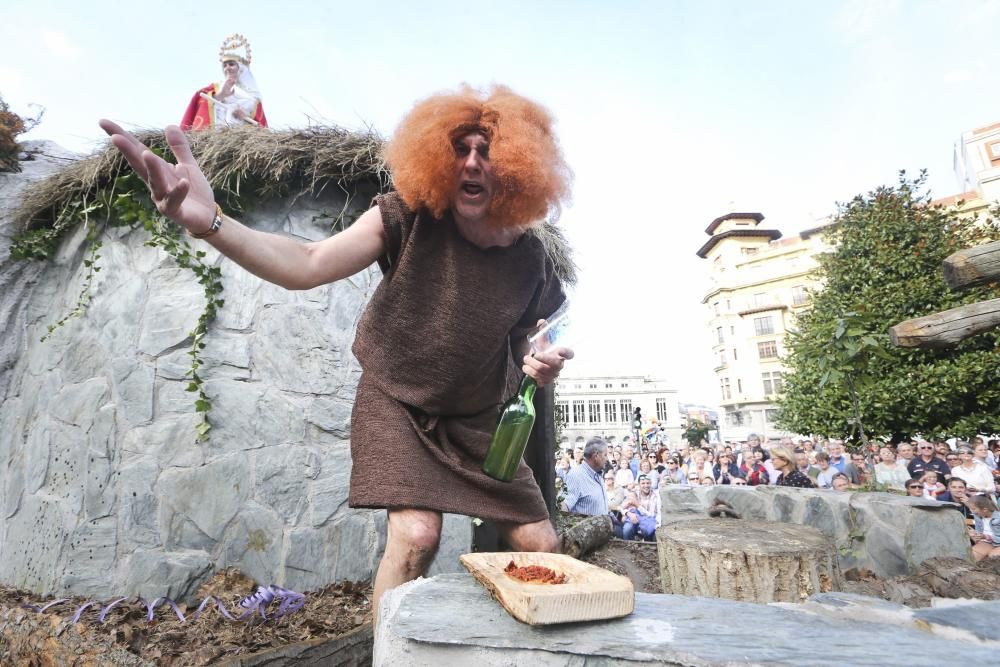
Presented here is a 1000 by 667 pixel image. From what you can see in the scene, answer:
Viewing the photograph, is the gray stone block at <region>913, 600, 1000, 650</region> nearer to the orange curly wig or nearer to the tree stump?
the orange curly wig

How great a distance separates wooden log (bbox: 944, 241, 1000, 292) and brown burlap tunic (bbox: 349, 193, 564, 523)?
2.47 meters

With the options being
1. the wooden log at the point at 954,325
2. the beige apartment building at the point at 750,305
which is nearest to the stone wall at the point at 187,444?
the wooden log at the point at 954,325

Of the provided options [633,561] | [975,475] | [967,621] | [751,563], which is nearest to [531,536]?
[967,621]

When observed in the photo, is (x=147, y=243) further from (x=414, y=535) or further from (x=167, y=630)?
(x=414, y=535)

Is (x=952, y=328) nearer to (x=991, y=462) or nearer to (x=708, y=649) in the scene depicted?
(x=708, y=649)

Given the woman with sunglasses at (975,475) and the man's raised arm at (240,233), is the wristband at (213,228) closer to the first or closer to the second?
the man's raised arm at (240,233)

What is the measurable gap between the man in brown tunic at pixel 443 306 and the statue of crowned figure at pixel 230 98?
3.25 metres

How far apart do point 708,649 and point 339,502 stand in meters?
2.40

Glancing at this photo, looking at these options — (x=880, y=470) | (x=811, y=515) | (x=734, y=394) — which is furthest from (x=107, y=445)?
(x=734, y=394)

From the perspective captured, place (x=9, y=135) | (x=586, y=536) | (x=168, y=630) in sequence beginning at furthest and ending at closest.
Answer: (x=586, y=536) → (x=9, y=135) → (x=168, y=630)

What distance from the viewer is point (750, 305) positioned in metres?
43.8

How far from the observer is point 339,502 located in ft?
9.42

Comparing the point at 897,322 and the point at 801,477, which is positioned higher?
the point at 897,322

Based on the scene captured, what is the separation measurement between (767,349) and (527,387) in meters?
47.1
